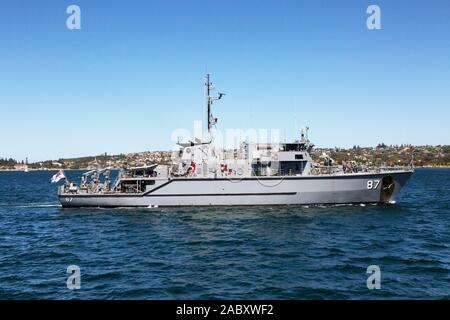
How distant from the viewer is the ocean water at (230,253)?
44.5 feet

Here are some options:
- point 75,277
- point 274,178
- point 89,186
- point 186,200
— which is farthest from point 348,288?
point 89,186

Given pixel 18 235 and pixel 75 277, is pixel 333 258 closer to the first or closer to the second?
pixel 75 277

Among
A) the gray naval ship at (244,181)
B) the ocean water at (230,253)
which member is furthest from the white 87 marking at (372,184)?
the ocean water at (230,253)

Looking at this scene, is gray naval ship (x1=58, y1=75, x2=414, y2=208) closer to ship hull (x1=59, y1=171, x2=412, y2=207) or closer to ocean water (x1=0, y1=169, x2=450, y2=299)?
ship hull (x1=59, y1=171, x2=412, y2=207)

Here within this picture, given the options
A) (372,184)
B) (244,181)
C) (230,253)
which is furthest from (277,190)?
(230,253)

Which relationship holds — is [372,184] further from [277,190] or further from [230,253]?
[230,253]

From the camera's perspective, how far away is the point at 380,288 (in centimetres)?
1345

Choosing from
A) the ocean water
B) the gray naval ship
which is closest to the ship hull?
the gray naval ship

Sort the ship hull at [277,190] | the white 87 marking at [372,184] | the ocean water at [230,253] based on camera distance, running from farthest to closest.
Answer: the white 87 marking at [372,184]
the ship hull at [277,190]
the ocean water at [230,253]

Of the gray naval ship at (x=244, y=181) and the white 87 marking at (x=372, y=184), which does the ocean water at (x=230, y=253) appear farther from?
the white 87 marking at (x=372, y=184)

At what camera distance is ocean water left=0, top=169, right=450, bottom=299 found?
535 inches

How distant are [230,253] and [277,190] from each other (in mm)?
12684

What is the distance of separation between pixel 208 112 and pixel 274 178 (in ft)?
30.2
